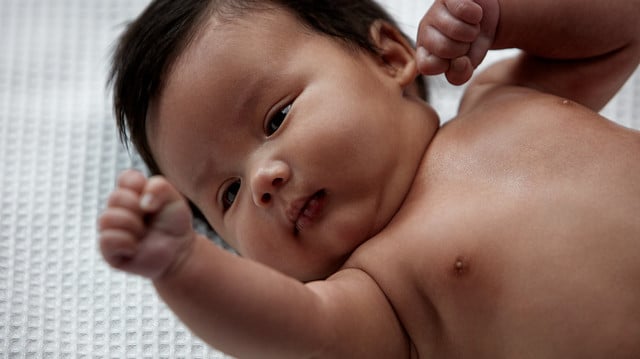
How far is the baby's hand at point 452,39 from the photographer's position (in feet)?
3.81

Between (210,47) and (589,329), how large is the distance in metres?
0.58

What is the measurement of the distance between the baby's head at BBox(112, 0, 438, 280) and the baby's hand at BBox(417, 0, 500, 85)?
0.07m

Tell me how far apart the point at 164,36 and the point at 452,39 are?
38 cm

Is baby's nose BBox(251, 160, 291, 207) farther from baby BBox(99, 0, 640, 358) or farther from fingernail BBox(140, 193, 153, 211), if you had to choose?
fingernail BBox(140, 193, 153, 211)

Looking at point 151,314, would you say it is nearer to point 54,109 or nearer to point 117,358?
point 117,358

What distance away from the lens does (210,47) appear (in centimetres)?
115

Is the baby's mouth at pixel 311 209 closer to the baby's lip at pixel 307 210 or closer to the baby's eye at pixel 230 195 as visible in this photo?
the baby's lip at pixel 307 210

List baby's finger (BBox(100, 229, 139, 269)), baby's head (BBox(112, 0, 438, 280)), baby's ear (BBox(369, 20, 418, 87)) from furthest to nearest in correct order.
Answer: baby's ear (BBox(369, 20, 418, 87)) < baby's head (BBox(112, 0, 438, 280)) < baby's finger (BBox(100, 229, 139, 269))

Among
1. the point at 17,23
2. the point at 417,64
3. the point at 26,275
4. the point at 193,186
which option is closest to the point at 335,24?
the point at 417,64

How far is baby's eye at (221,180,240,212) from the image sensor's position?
1205 millimetres

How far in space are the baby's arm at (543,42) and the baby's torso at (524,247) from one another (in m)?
0.13

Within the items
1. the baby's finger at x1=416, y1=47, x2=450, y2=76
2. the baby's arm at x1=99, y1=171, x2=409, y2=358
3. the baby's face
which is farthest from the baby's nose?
the baby's finger at x1=416, y1=47, x2=450, y2=76

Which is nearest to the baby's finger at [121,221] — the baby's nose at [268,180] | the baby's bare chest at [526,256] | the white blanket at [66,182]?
the baby's nose at [268,180]

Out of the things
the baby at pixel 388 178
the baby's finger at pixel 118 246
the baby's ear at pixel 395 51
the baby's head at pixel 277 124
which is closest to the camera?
the baby's finger at pixel 118 246
